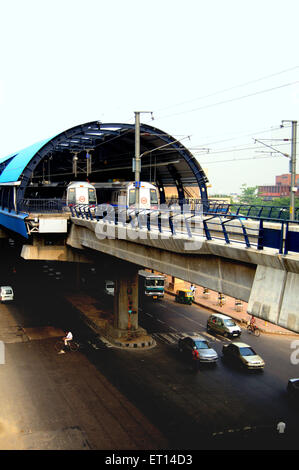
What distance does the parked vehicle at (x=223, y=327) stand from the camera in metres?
31.1

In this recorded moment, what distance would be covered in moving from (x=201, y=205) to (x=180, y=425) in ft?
65.1

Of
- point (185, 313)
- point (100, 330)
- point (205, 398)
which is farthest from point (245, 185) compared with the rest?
point (205, 398)

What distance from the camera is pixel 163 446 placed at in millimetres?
15758

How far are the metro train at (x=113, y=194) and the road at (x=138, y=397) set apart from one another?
34.1 ft

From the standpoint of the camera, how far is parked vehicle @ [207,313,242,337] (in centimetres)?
3108

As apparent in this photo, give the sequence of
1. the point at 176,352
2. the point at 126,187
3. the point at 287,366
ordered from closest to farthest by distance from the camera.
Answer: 1. the point at 287,366
2. the point at 176,352
3. the point at 126,187

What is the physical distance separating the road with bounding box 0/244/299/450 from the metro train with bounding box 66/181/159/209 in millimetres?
10381

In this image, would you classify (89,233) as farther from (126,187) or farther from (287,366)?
(287,366)

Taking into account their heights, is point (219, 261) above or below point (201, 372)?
above

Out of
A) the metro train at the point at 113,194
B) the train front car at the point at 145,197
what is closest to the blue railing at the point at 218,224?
the metro train at the point at 113,194

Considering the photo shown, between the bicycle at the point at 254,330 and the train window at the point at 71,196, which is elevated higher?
the train window at the point at 71,196

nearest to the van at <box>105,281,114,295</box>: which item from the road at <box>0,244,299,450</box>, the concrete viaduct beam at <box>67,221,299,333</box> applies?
the road at <box>0,244,299,450</box>

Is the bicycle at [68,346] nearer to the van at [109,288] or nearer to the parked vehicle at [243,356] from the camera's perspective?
the parked vehicle at [243,356]

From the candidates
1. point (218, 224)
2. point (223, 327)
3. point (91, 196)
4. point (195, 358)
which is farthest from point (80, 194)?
point (218, 224)
